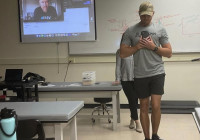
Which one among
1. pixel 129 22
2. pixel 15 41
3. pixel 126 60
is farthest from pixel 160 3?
pixel 15 41

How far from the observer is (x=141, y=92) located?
300cm

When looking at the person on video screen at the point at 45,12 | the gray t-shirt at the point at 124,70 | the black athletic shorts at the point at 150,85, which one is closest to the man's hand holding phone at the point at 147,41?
the black athletic shorts at the point at 150,85

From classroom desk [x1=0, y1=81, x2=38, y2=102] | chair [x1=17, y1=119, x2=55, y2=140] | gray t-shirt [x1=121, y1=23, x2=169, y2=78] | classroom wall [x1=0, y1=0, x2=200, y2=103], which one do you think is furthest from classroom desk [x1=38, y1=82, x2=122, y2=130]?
chair [x1=17, y1=119, x2=55, y2=140]

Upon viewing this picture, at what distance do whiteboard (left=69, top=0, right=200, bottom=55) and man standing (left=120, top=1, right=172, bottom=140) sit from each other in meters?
2.21

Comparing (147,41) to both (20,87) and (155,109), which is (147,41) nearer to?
(155,109)

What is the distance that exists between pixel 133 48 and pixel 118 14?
2443mm

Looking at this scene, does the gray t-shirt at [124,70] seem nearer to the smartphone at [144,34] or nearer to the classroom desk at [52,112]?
the smartphone at [144,34]

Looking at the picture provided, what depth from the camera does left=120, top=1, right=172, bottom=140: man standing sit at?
2895mm

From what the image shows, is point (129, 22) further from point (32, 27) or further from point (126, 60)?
point (32, 27)

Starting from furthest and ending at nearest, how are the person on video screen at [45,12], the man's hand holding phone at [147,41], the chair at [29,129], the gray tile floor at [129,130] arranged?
the person on video screen at [45,12], the gray tile floor at [129,130], the man's hand holding phone at [147,41], the chair at [29,129]

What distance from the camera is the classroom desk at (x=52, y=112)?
1819mm

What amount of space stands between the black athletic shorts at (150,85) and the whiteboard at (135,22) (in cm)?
231

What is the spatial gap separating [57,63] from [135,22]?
1758mm

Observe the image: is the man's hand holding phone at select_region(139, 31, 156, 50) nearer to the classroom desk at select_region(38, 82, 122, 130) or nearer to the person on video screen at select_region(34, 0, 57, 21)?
the classroom desk at select_region(38, 82, 122, 130)
